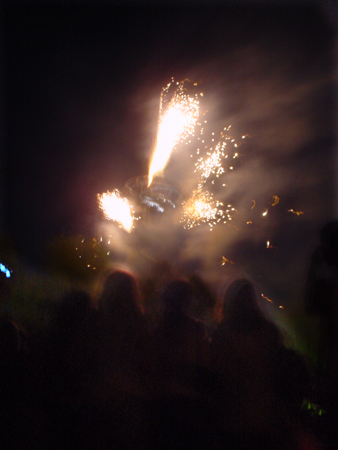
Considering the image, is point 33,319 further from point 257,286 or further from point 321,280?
point 321,280

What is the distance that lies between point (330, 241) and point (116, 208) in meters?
0.66

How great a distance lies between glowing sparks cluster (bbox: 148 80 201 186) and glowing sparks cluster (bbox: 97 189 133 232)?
108 millimetres

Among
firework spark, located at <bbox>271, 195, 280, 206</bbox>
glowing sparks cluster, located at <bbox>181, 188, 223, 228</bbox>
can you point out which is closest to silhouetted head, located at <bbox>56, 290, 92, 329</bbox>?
glowing sparks cluster, located at <bbox>181, 188, 223, 228</bbox>

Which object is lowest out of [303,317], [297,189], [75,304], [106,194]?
[75,304]

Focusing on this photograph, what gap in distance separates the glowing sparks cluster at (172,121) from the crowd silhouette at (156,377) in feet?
1.32

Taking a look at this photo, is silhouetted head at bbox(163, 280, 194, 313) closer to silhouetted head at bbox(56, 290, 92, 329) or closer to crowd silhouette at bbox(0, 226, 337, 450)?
crowd silhouette at bbox(0, 226, 337, 450)

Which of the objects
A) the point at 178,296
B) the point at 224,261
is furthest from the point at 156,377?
the point at 224,261

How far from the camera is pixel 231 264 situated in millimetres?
668

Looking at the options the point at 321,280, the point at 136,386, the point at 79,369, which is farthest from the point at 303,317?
the point at 79,369

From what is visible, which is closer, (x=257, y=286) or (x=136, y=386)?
(x=136, y=386)

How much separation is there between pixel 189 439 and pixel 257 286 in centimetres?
41

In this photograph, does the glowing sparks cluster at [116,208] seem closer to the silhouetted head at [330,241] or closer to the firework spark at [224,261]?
the firework spark at [224,261]

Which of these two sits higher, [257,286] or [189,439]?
[257,286]

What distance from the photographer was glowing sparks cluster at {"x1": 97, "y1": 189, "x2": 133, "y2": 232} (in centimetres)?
70
